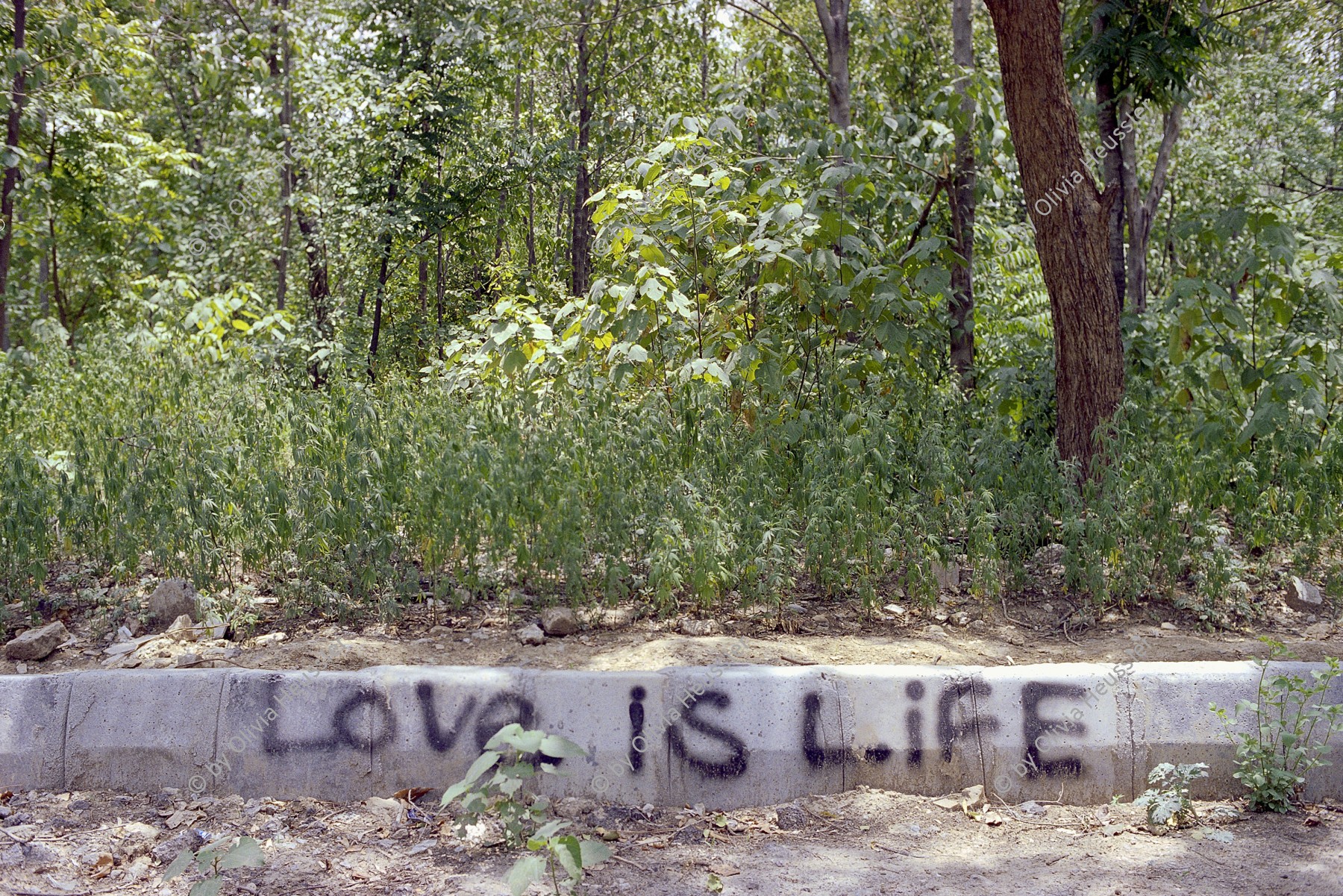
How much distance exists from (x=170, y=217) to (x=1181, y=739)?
11.2m

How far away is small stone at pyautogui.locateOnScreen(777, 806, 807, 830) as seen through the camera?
3.27 metres

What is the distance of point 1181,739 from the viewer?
11.2 feet

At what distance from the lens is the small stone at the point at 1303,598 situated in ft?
15.0

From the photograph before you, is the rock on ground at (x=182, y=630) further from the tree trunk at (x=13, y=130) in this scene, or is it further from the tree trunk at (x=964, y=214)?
A: the tree trunk at (x=13, y=130)

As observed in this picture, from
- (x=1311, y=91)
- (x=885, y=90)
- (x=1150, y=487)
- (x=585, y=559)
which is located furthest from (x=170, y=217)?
(x=1311, y=91)

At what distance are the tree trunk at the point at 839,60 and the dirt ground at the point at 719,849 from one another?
581cm

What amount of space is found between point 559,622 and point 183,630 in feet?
5.08

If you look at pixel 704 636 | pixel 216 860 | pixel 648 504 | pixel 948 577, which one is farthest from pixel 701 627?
pixel 216 860

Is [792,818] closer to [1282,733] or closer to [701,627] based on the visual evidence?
[701,627]

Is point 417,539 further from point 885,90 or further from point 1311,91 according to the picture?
point 1311,91

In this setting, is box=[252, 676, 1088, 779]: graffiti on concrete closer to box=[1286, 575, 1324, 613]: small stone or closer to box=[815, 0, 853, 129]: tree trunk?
box=[1286, 575, 1324, 613]: small stone

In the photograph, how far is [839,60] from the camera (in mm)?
7828

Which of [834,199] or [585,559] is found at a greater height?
[834,199]

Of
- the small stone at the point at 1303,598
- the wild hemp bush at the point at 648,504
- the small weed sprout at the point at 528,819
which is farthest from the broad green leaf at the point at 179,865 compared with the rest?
the small stone at the point at 1303,598
